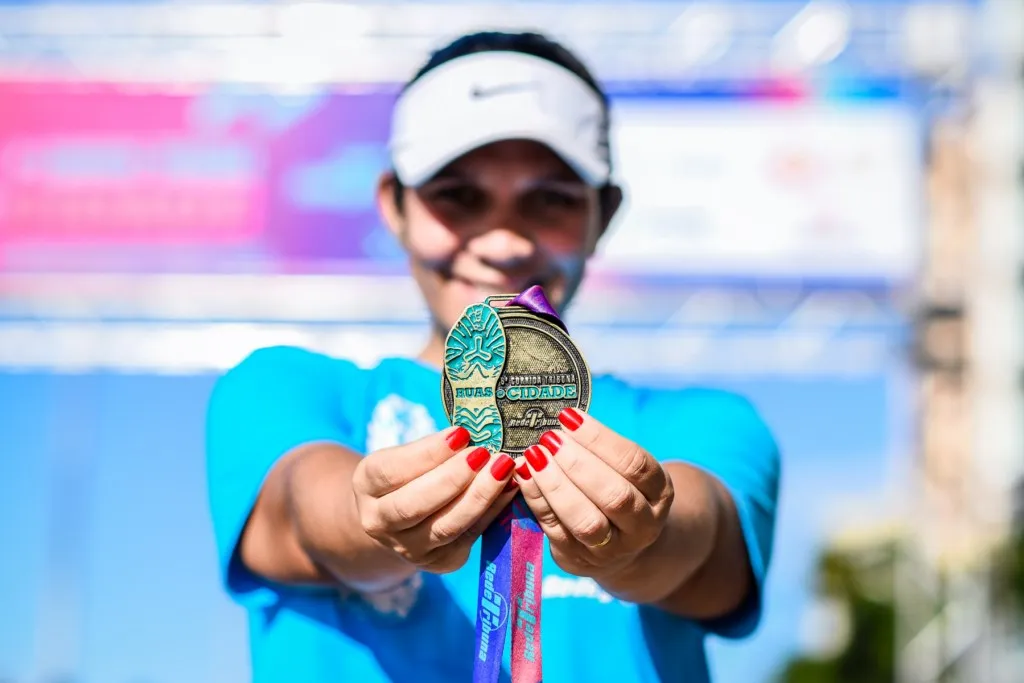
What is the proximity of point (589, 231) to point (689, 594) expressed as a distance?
60 cm

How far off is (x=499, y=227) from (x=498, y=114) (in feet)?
0.56

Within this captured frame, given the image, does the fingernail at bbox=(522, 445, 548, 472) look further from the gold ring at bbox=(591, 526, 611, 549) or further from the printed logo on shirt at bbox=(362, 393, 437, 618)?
the printed logo on shirt at bbox=(362, 393, 437, 618)

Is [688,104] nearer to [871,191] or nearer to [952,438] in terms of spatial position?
[871,191]

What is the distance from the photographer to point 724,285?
7648 millimetres

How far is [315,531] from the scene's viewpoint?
1668 mm

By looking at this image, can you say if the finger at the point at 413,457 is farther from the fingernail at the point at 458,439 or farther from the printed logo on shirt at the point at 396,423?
the printed logo on shirt at the point at 396,423

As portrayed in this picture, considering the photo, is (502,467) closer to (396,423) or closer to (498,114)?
(396,423)

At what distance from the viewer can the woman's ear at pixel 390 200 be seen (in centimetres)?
224

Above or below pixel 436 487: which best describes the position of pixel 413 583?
below

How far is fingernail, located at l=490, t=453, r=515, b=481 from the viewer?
1.36 m

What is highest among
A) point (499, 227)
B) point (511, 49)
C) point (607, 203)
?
point (511, 49)

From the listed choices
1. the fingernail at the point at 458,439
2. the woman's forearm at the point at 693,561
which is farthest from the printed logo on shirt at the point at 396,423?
the fingernail at the point at 458,439

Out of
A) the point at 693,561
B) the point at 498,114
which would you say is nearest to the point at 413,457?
the point at 693,561

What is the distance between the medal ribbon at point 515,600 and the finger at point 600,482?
0.12 meters
